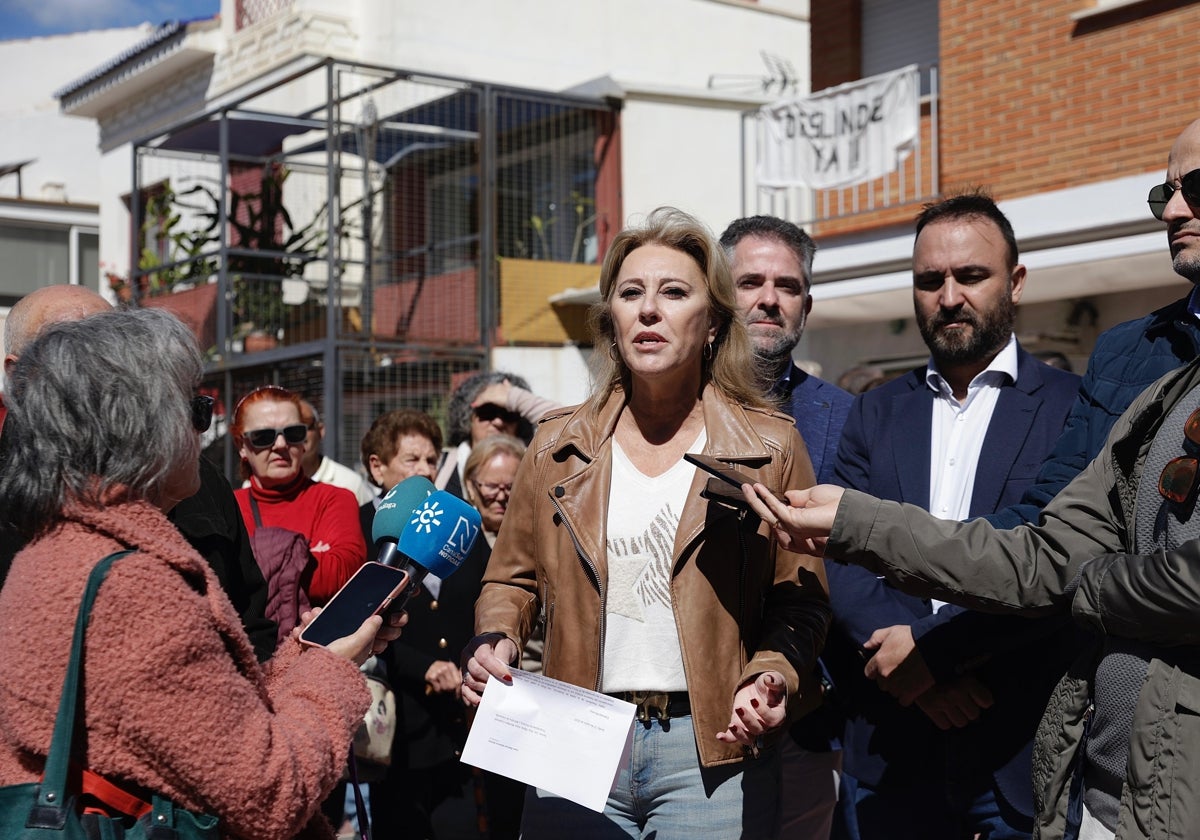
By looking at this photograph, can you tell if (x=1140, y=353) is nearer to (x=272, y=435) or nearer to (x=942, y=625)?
(x=942, y=625)

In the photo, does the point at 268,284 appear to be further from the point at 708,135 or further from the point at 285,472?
the point at 285,472

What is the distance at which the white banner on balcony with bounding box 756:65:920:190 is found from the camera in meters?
11.8

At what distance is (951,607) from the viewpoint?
365 centimetres

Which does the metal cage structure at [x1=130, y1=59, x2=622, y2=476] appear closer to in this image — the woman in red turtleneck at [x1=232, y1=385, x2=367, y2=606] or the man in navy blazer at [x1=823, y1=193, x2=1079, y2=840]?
the woman in red turtleneck at [x1=232, y1=385, x2=367, y2=606]

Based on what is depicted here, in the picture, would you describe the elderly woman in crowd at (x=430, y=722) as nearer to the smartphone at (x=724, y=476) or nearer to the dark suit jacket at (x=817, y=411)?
the dark suit jacket at (x=817, y=411)

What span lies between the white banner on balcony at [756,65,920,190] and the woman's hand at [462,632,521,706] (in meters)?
9.40

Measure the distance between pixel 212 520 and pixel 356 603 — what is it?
615 millimetres

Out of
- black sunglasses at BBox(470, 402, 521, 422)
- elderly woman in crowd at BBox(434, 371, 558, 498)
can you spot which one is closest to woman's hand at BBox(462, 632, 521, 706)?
elderly woman in crowd at BBox(434, 371, 558, 498)

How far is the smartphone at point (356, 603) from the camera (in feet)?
9.59

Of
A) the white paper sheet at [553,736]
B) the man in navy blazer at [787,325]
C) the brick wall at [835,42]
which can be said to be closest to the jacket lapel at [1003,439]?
the man in navy blazer at [787,325]

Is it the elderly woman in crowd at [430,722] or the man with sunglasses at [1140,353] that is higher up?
the man with sunglasses at [1140,353]

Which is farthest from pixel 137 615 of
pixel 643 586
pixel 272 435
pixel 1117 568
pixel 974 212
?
pixel 272 435

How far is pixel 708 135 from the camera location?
18062 mm

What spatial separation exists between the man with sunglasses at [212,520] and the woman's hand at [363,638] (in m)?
0.48
